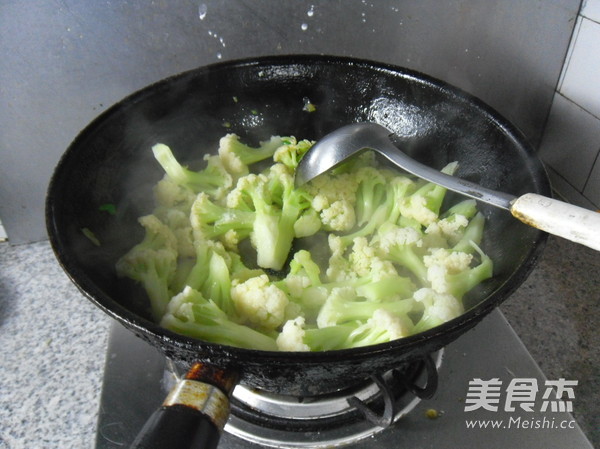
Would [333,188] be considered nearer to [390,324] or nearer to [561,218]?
[390,324]

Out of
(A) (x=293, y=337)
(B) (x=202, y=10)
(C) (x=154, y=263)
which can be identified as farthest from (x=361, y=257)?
(B) (x=202, y=10)

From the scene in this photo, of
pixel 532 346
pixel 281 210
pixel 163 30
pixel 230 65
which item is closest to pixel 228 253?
pixel 281 210

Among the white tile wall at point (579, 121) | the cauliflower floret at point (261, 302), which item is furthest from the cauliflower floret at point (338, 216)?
the white tile wall at point (579, 121)

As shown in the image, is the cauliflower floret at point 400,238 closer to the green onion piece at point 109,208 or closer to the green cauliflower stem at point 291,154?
the green cauliflower stem at point 291,154

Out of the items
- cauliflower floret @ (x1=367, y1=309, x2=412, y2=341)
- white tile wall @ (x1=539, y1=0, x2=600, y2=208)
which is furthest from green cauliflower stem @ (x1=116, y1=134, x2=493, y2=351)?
white tile wall @ (x1=539, y1=0, x2=600, y2=208)

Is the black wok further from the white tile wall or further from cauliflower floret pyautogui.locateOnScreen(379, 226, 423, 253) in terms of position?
the white tile wall
